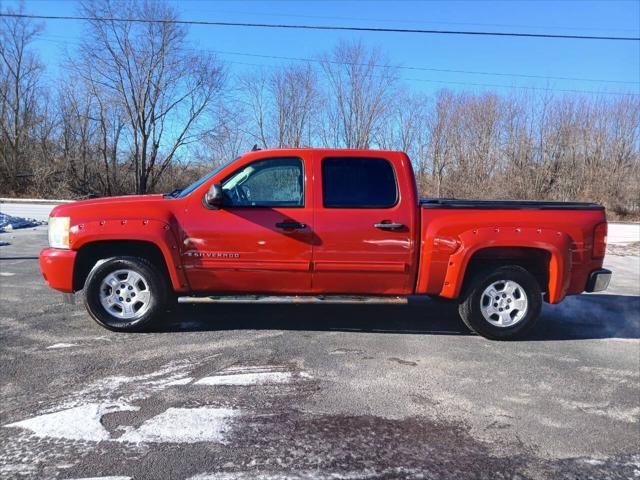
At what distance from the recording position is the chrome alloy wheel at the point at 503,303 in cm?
493

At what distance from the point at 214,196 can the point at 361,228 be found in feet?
4.89

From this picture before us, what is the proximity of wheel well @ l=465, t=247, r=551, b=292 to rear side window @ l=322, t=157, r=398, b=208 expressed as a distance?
3.74ft

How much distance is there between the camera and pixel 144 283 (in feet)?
15.7

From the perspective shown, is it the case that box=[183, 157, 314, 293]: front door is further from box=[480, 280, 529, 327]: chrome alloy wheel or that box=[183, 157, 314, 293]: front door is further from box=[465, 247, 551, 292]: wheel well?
box=[480, 280, 529, 327]: chrome alloy wheel

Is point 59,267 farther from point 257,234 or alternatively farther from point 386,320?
point 386,320

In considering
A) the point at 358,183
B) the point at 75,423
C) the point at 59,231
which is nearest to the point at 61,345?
the point at 59,231

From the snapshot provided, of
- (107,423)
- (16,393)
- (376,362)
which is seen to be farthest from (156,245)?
(376,362)

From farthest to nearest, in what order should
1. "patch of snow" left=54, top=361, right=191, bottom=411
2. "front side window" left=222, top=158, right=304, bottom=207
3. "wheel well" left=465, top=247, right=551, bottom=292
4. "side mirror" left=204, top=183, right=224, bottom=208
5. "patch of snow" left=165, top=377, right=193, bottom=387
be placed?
"wheel well" left=465, top=247, right=551, bottom=292, "front side window" left=222, top=158, right=304, bottom=207, "side mirror" left=204, top=183, right=224, bottom=208, "patch of snow" left=165, top=377, right=193, bottom=387, "patch of snow" left=54, top=361, right=191, bottom=411

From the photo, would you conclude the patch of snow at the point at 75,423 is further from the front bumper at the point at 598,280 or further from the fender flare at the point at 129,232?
the front bumper at the point at 598,280

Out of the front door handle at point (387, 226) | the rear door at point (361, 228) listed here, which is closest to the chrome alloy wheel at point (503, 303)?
the rear door at point (361, 228)

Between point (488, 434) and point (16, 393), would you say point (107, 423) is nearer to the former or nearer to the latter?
point (16, 393)

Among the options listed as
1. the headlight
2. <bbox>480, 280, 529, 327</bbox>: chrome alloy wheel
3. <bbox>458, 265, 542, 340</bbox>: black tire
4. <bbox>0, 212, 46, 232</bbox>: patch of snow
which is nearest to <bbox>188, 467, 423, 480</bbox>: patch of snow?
<bbox>458, 265, 542, 340</bbox>: black tire

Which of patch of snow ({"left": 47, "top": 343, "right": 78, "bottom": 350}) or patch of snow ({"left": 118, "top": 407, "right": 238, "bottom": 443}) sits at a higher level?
patch of snow ({"left": 47, "top": 343, "right": 78, "bottom": 350})

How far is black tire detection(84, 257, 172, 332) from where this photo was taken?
4.71 m
